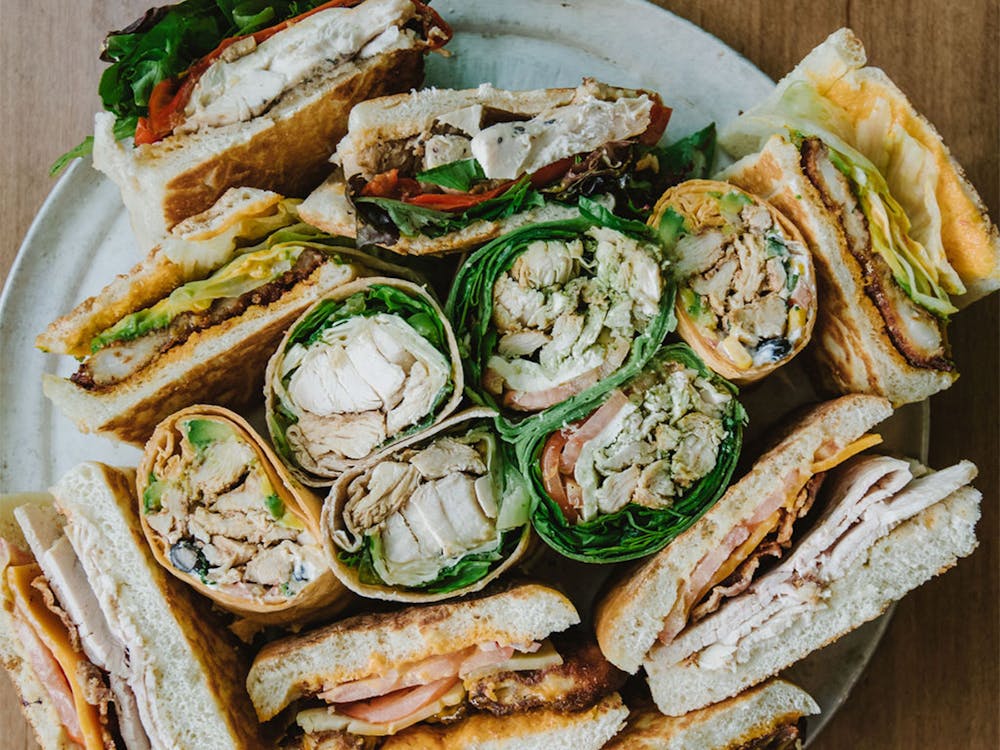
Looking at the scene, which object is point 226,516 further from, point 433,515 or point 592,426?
point 592,426

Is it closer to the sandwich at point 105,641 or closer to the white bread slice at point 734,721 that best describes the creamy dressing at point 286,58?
the sandwich at point 105,641

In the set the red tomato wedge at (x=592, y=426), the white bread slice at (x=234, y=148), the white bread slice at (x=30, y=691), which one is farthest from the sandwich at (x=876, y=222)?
the white bread slice at (x=30, y=691)

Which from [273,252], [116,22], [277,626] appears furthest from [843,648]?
[116,22]

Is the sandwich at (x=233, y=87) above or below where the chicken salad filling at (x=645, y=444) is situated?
above

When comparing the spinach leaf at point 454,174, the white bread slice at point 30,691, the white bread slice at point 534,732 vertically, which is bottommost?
the white bread slice at point 534,732

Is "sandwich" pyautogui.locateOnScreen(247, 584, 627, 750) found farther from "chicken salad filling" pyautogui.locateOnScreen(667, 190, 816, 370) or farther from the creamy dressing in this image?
the creamy dressing

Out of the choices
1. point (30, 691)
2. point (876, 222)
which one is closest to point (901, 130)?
point (876, 222)

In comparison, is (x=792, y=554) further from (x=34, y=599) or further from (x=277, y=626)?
(x=34, y=599)

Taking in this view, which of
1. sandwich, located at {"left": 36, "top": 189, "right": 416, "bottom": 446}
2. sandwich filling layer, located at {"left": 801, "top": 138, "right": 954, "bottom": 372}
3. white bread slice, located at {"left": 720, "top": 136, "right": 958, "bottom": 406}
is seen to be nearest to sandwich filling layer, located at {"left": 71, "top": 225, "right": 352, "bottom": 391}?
sandwich, located at {"left": 36, "top": 189, "right": 416, "bottom": 446}
